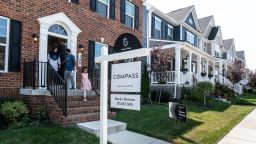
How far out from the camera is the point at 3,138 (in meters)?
7.22

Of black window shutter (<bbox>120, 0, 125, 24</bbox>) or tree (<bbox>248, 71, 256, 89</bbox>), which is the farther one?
tree (<bbox>248, 71, 256, 89</bbox>)

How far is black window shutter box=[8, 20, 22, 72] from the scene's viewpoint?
32.8 ft

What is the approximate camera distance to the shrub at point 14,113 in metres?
8.58

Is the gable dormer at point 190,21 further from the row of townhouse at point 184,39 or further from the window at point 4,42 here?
the window at point 4,42

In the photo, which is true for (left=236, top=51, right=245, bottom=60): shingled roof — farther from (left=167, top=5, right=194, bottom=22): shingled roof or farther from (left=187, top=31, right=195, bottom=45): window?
(left=167, top=5, right=194, bottom=22): shingled roof

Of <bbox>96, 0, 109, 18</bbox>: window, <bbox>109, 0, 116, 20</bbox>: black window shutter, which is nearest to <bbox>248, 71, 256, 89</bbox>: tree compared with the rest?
<bbox>109, 0, 116, 20</bbox>: black window shutter

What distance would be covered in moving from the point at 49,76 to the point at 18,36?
6.16ft

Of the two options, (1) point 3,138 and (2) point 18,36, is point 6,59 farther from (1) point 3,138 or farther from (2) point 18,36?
(1) point 3,138

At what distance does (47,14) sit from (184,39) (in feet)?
59.2

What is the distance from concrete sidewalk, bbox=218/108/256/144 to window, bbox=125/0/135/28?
8022 millimetres

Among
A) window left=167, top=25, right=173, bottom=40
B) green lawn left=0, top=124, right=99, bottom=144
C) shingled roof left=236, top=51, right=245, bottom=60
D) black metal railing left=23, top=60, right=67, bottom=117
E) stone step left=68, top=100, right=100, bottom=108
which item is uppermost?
shingled roof left=236, top=51, right=245, bottom=60

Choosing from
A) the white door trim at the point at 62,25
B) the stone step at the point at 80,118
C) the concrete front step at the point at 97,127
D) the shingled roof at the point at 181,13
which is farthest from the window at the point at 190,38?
the concrete front step at the point at 97,127

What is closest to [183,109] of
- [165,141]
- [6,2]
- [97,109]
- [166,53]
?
[165,141]

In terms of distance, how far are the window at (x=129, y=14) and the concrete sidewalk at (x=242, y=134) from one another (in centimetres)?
802
